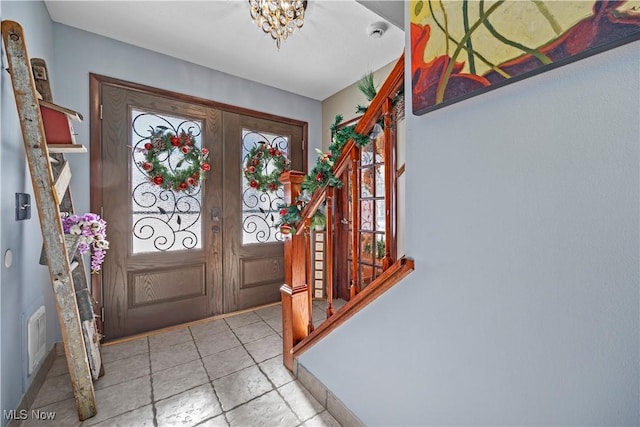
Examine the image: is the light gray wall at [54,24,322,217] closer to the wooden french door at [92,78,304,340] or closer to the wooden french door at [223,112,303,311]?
the wooden french door at [92,78,304,340]

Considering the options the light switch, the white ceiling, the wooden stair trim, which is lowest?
the wooden stair trim

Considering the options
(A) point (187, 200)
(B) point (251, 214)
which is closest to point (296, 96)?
(B) point (251, 214)

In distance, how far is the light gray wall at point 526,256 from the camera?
0.58 metres

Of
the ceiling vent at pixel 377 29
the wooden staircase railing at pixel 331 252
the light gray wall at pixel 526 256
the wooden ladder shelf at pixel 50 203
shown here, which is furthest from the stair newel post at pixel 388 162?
the wooden ladder shelf at pixel 50 203

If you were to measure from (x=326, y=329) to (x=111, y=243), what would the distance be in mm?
2022

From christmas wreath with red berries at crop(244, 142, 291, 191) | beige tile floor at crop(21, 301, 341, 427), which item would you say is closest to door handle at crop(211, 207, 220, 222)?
christmas wreath with red berries at crop(244, 142, 291, 191)

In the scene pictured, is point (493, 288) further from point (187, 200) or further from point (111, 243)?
point (111, 243)

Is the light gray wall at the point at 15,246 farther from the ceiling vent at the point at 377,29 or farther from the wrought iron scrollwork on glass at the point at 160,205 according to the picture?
the ceiling vent at the point at 377,29

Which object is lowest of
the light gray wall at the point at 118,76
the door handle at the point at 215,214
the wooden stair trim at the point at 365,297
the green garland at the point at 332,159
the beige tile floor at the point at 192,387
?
the beige tile floor at the point at 192,387

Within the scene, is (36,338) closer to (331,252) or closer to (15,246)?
(15,246)

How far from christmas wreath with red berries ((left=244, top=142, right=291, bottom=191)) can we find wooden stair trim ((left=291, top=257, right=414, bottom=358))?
5.73 feet

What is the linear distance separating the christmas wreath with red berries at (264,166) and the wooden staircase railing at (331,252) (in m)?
1.28

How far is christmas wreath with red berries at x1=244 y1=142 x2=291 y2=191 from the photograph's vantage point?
114 inches

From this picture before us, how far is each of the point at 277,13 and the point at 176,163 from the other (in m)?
1.55
